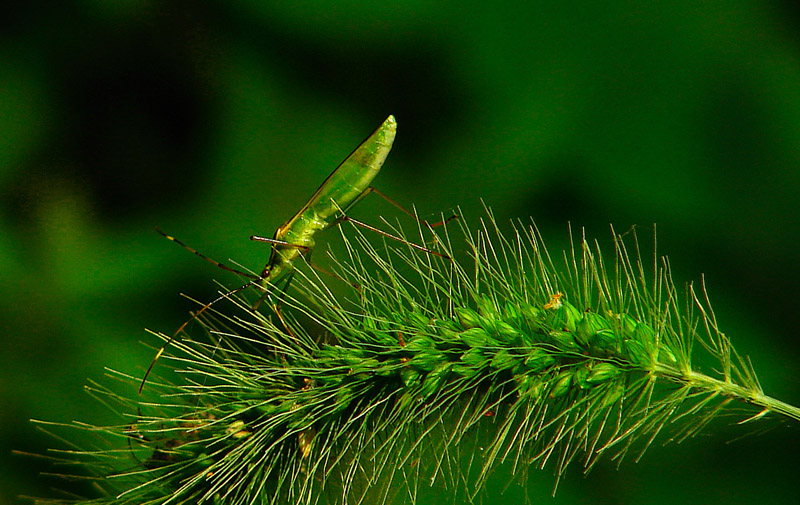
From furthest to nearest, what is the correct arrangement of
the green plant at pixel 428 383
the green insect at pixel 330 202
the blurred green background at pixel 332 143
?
1. the blurred green background at pixel 332 143
2. the green insect at pixel 330 202
3. the green plant at pixel 428 383

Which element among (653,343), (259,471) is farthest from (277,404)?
(653,343)

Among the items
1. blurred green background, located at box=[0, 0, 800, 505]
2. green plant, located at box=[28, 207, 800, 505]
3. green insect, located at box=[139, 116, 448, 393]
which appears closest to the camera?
green plant, located at box=[28, 207, 800, 505]

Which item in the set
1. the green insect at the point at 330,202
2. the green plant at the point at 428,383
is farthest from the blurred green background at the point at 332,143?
the green plant at the point at 428,383

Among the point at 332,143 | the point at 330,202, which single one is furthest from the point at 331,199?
the point at 332,143

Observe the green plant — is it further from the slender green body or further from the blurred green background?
the blurred green background

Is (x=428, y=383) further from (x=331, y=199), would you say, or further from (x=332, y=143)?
(x=332, y=143)

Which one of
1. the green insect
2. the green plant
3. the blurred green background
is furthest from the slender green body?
the blurred green background

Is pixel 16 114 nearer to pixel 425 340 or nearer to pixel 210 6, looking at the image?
pixel 210 6

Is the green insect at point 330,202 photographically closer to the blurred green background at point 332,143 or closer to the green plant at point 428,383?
the green plant at point 428,383
